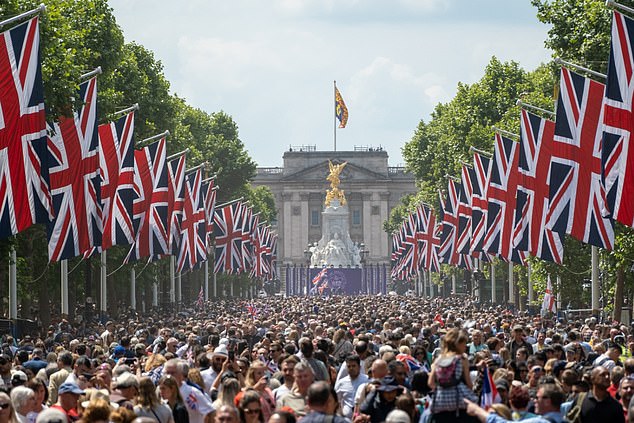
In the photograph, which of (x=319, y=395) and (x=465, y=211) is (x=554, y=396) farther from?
(x=465, y=211)

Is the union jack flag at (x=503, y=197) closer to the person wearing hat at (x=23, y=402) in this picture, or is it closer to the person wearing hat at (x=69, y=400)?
the person wearing hat at (x=69, y=400)

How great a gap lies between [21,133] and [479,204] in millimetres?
27630

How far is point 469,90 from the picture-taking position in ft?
278

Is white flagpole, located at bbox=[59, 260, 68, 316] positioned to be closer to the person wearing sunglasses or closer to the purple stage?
the person wearing sunglasses

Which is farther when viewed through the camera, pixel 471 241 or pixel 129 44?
pixel 129 44

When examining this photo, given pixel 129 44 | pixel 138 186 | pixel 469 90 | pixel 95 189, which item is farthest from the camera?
pixel 469 90

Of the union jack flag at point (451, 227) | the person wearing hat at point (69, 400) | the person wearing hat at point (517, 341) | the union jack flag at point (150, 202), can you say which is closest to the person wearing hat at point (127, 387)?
the person wearing hat at point (69, 400)

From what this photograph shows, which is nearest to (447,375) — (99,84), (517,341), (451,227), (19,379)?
(19,379)

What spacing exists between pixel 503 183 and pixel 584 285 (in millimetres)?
15952

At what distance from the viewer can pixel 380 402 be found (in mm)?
15891

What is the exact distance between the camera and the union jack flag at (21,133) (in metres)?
26.7

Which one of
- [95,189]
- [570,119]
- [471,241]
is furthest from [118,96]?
[570,119]

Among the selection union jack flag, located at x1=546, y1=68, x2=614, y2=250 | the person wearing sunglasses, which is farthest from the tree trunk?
the person wearing sunglasses

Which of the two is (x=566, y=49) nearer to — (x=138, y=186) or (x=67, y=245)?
(x=138, y=186)
